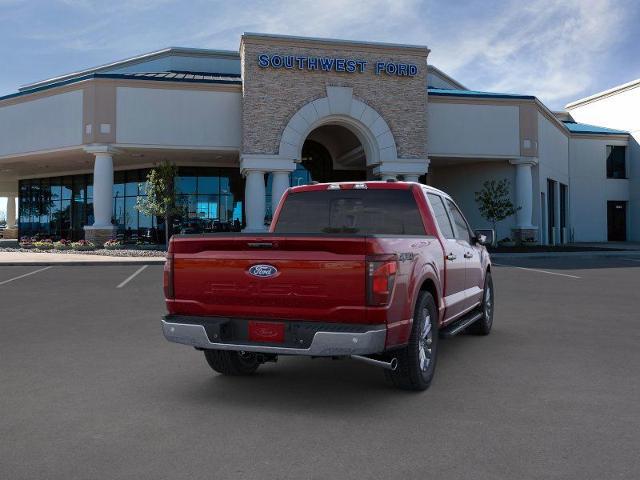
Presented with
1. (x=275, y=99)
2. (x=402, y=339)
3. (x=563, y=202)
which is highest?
(x=275, y=99)

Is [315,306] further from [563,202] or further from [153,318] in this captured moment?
[563,202]

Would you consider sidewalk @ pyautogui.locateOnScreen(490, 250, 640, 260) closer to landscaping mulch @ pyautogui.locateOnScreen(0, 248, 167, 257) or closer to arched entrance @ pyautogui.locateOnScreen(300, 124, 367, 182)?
arched entrance @ pyautogui.locateOnScreen(300, 124, 367, 182)

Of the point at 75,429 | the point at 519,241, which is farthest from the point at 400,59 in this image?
the point at 75,429

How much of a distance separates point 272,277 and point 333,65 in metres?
24.5

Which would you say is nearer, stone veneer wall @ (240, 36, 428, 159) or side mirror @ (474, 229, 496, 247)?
side mirror @ (474, 229, 496, 247)

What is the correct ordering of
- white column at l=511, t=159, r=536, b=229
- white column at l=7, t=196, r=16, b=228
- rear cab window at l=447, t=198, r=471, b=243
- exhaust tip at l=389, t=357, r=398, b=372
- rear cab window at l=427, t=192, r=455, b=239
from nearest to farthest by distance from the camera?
exhaust tip at l=389, t=357, r=398, b=372, rear cab window at l=427, t=192, r=455, b=239, rear cab window at l=447, t=198, r=471, b=243, white column at l=511, t=159, r=536, b=229, white column at l=7, t=196, r=16, b=228

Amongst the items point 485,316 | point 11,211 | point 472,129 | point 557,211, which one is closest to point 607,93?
point 557,211

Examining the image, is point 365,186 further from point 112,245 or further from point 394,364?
point 112,245

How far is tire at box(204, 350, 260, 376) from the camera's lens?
18.8 feet

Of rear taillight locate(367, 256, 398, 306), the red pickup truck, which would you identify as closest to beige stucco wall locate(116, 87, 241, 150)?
the red pickup truck

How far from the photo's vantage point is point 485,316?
8.05 meters

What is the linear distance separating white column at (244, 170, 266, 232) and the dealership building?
0.07 m

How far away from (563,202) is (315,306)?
38.9m

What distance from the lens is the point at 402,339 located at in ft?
16.0
